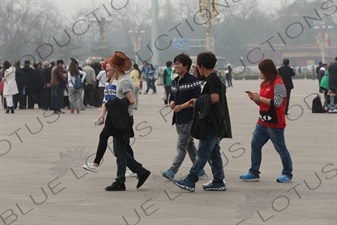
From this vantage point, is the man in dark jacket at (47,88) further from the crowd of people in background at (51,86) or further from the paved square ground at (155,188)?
the paved square ground at (155,188)

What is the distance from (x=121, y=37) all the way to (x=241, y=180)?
332 ft

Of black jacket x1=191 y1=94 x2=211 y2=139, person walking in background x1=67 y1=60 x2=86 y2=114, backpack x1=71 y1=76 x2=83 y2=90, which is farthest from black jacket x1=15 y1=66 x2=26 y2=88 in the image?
black jacket x1=191 y1=94 x2=211 y2=139

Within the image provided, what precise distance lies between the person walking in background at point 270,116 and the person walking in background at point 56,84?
14.9 m

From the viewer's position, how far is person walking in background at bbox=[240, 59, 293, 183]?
10.6 metres

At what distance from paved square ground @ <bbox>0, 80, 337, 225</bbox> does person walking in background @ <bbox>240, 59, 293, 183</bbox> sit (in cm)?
21

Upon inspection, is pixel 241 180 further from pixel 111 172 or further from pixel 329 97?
pixel 329 97

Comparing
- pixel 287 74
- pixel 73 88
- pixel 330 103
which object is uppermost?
pixel 287 74

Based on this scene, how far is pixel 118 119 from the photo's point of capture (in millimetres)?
10117

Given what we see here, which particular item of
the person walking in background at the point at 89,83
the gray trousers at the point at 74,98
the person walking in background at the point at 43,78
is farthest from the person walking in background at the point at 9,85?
the person walking in background at the point at 89,83

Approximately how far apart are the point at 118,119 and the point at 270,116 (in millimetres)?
1840

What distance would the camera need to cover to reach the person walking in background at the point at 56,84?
25203mm

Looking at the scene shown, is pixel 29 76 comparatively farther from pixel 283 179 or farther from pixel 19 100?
pixel 283 179

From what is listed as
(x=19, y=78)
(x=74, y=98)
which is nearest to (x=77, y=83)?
(x=74, y=98)

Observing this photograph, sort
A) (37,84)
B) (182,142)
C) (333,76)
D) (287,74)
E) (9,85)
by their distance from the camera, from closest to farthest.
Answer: (182,142) < (287,74) < (333,76) < (9,85) < (37,84)
